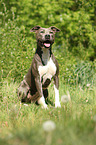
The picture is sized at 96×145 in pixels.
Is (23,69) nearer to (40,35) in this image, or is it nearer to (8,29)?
(8,29)

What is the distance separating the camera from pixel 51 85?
584cm

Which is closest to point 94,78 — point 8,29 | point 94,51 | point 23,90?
point 23,90

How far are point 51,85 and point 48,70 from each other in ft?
5.92

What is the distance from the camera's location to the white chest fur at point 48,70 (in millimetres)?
4043

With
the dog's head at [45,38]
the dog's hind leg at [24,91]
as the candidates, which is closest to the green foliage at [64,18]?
the dog's hind leg at [24,91]

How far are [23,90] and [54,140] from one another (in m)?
2.88

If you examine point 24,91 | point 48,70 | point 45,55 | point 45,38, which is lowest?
point 24,91

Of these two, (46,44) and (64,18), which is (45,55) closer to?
(46,44)

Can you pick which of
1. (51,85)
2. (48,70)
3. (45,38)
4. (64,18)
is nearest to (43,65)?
(48,70)

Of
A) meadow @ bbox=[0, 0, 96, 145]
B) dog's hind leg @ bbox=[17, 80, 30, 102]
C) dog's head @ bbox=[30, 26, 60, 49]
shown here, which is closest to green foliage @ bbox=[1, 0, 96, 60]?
meadow @ bbox=[0, 0, 96, 145]

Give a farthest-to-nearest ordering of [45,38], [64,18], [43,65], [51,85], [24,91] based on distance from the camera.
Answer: [64,18]
[51,85]
[24,91]
[43,65]
[45,38]

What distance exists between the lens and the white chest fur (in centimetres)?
404

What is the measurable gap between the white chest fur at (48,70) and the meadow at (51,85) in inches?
24.0

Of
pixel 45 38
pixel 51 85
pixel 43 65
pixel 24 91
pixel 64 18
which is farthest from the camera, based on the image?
pixel 64 18
